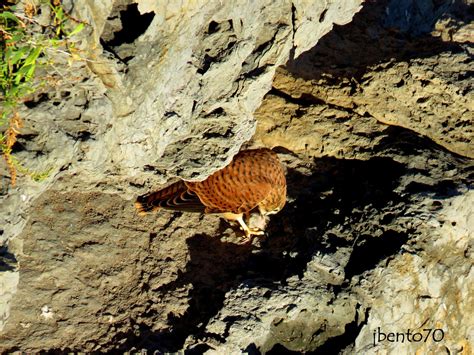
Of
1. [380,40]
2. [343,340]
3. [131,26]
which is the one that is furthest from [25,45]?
[380,40]

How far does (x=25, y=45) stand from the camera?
316cm

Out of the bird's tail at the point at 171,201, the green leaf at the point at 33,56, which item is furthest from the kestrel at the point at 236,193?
the green leaf at the point at 33,56

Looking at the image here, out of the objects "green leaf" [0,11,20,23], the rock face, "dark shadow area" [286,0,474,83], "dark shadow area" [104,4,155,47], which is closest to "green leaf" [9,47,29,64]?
"green leaf" [0,11,20,23]

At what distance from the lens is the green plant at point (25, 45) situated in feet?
10.2

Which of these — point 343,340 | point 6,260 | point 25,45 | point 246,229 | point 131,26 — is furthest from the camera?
point 246,229

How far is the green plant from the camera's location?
122 inches

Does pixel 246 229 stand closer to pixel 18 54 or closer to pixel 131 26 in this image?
pixel 131 26

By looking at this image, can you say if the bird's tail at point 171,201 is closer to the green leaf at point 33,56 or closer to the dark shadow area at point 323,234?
the dark shadow area at point 323,234

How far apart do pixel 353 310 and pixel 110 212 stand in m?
1.99

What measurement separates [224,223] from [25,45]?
8.23 ft

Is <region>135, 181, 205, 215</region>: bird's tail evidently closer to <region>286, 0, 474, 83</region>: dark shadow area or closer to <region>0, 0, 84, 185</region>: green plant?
<region>286, 0, 474, 83</region>: dark shadow area

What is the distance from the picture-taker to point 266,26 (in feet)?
14.3

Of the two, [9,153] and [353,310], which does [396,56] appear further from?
[9,153]

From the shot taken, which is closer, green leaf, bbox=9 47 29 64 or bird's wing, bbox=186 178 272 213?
green leaf, bbox=9 47 29 64
